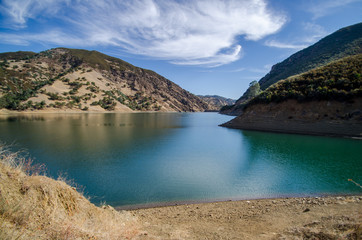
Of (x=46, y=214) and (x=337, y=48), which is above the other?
(x=337, y=48)

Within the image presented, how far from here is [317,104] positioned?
94.9 ft

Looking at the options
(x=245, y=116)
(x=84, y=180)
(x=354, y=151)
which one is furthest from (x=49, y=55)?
(x=354, y=151)

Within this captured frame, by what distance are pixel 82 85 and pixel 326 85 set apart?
10435 centimetres

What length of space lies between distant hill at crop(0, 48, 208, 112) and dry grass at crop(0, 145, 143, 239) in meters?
81.5

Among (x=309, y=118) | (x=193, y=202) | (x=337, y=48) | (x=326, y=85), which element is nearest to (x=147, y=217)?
(x=193, y=202)

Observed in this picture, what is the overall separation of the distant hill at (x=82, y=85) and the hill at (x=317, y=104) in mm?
77126

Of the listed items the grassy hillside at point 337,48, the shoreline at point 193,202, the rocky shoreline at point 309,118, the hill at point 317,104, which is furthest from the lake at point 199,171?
the grassy hillside at point 337,48

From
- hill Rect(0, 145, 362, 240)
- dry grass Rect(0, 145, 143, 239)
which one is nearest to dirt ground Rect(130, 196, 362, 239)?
hill Rect(0, 145, 362, 240)

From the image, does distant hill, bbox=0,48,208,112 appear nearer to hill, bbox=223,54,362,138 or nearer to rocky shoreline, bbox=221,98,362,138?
rocky shoreline, bbox=221,98,362,138

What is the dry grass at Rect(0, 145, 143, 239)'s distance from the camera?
10.7 feet

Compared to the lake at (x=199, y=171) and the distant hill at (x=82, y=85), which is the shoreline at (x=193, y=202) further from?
the distant hill at (x=82, y=85)

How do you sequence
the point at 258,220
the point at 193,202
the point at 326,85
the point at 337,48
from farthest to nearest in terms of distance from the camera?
1. the point at 337,48
2. the point at 326,85
3. the point at 193,202
4. the point at 258,220

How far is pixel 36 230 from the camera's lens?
10.9 ft

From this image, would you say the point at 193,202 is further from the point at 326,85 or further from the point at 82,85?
the point at 82,85
